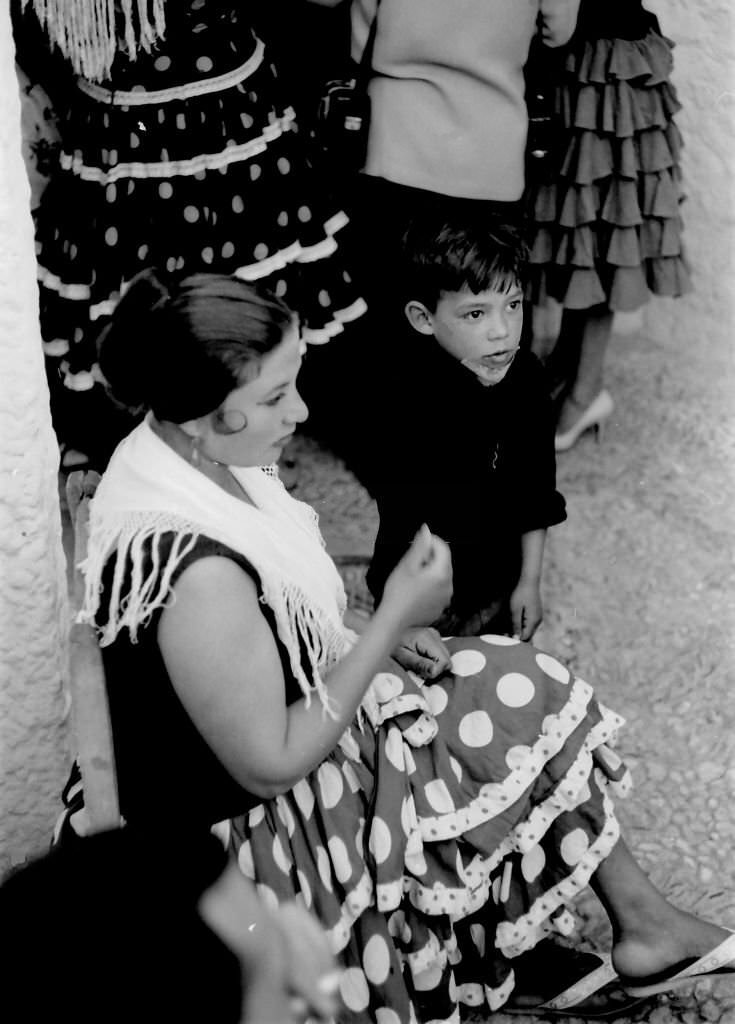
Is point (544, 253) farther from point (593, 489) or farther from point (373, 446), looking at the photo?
point (373, 446)

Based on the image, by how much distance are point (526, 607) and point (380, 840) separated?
82 cm

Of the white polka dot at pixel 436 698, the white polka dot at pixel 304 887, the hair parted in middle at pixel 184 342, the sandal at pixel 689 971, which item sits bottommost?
the sandal at pixel 689 971

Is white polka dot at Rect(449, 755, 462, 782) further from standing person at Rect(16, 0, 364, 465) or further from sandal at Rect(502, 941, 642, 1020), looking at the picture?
standing person at Rect(16, 0, 364, 465)

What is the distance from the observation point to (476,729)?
6.35 feet

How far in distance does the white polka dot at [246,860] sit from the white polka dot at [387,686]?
31cm

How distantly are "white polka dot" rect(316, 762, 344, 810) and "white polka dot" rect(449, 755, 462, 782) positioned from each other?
0.57ft

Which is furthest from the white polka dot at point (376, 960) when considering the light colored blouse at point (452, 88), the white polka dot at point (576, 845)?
the light colored blouse at point (452, 88)

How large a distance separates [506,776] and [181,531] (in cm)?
64

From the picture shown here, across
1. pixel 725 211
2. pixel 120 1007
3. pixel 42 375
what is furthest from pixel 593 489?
pixel 120 1007

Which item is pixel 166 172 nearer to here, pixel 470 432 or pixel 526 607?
pixel 470 432

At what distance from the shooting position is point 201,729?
5.37ft

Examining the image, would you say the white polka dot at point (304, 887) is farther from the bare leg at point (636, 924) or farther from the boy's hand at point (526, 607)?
the boy's hand at point (526, 607)

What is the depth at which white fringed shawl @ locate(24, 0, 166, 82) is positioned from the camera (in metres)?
2.53

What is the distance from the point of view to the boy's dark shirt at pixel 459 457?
7.89 feet
